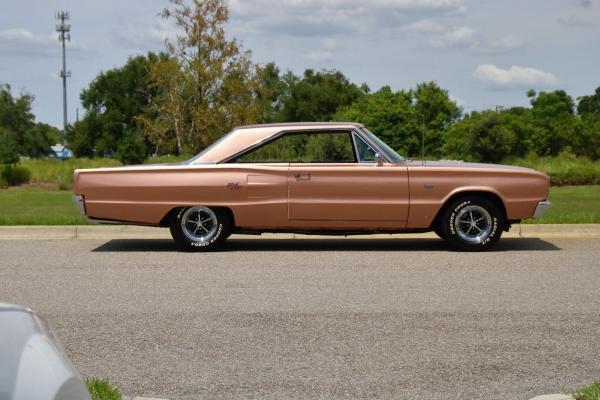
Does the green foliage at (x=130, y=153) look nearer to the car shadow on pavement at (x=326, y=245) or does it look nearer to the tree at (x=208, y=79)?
the tree at (x=208, y=79)

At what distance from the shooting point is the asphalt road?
552cm

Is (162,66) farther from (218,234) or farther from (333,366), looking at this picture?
(333,366)

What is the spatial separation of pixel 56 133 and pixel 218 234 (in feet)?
451

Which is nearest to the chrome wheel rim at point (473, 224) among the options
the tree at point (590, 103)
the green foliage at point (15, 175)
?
the green foliage at point (15, 175)

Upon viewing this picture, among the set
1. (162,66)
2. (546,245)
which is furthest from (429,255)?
(162,66)

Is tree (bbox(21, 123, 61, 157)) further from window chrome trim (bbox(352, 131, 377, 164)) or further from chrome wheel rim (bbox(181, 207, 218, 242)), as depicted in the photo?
window chrome trim (bbox(352, 131, 377, 164))

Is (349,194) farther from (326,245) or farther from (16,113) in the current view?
(16,113)

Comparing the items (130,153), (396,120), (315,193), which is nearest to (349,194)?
(315,193)

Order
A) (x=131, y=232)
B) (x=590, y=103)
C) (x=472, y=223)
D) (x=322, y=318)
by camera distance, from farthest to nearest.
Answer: (x=590, y=103) < (x=131, y=232) < (x=472, y=223) < (x=322, y=318)

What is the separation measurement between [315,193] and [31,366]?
9.55m

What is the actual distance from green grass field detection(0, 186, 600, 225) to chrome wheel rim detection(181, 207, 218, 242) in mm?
3162

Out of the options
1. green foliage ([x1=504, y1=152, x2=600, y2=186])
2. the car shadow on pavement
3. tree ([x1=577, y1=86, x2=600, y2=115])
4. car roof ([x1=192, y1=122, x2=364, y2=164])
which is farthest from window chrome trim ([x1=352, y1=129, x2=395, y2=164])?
tree ([x1=577, y1=86, x2=600, y2=115])

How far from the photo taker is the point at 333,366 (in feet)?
19.0

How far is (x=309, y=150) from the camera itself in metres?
11.5
